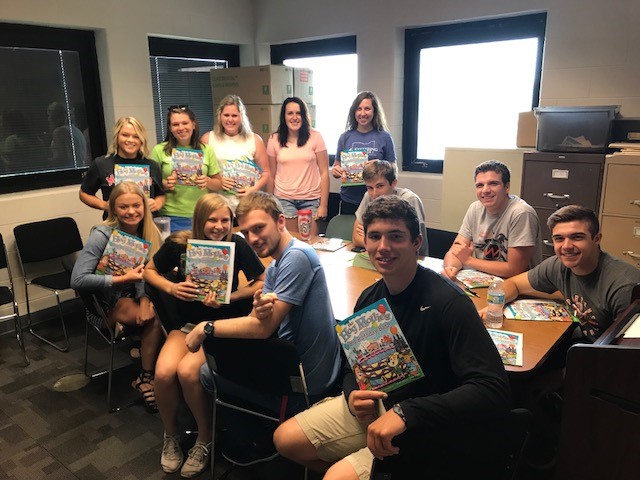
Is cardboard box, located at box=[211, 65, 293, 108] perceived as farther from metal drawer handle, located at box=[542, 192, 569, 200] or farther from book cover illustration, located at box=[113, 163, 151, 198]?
metal drawer handle, located at box=[542, 192, 569, 200]

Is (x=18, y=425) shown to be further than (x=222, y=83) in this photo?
No

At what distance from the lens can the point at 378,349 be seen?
1.38 meters

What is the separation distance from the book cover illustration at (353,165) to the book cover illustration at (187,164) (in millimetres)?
934

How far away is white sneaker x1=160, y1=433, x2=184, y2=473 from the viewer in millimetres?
2273

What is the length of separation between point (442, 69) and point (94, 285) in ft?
11.5

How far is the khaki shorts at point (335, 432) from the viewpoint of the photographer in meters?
1.69

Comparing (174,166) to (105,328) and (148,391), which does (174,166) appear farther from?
(148,391)

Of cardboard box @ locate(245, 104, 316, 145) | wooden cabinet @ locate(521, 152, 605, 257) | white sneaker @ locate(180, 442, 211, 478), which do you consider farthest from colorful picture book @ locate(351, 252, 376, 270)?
cardboard box @ locate(245, 104, 316, 145)

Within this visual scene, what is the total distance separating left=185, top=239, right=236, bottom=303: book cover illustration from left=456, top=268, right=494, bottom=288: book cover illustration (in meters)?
1.10

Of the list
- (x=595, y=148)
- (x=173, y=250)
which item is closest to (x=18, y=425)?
(x=173, y=250)

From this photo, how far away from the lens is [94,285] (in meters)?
2.51

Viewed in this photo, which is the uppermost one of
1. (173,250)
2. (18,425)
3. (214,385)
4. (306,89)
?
(306,89)

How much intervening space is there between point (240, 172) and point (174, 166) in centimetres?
43

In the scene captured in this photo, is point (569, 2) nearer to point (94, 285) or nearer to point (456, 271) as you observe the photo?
point (456, 271)
